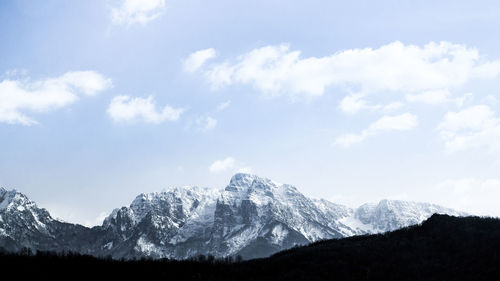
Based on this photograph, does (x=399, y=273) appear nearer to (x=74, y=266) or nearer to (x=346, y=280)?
(x=346, y=280)

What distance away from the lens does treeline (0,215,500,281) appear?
59.2 meters

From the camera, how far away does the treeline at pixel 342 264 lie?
194 ft

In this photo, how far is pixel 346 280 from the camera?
59312mm

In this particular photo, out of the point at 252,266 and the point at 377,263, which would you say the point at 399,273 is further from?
the point at 252,266

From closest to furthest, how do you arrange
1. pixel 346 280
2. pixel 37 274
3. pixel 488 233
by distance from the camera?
pixel 37 274
pixel 346 280
pixel 488 233

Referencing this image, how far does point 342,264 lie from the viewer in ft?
213

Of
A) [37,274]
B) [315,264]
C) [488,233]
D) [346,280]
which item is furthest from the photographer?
[488,233]

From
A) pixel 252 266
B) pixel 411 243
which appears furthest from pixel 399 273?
pixel 252 266

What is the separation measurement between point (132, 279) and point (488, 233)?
161ft

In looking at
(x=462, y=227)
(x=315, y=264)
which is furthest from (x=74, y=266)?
(x=462, y=227)

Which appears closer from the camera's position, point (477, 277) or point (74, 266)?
point (477, 277)

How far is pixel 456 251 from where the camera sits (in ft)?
224

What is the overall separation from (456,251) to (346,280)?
18499 mm

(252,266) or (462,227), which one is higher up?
(462,227)
